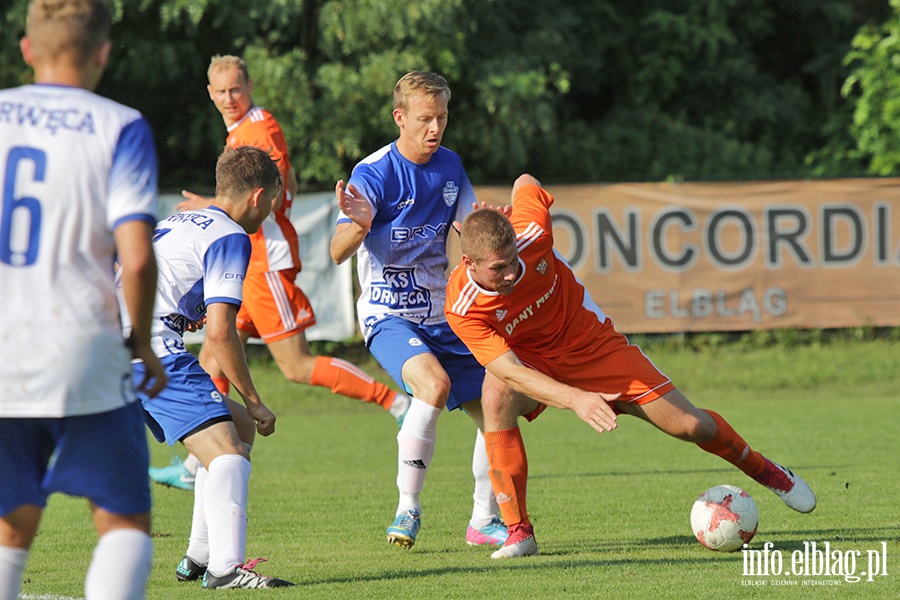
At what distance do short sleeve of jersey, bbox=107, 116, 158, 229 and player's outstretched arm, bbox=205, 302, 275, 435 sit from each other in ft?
4.77

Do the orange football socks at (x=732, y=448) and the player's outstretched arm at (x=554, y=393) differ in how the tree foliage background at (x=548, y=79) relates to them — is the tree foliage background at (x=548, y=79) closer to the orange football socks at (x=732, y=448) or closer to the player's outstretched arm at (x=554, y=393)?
the orange football socks at (x=732, y=448)

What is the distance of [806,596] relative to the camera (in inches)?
174

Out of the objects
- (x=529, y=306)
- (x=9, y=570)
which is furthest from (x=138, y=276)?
(x=529, y=306)

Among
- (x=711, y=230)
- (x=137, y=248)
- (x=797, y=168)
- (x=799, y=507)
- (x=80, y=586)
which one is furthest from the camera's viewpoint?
(x=797, y=168)

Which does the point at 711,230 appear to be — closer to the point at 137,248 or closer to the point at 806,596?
the point at 806,596

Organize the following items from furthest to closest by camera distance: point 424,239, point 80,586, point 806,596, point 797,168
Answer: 1. point 797,168
2. point 424,239
3. point 80,586
4. point 806,596

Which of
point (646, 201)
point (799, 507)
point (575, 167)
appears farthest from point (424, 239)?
point (575, 167)

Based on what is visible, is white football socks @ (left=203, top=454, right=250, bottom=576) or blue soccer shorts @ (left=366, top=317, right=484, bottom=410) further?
blue soccer shorts @ (left=366, top=317, right=484, bottom=410)

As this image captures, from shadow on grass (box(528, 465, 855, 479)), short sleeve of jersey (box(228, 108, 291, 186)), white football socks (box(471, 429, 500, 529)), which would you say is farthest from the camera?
shadow on grass (box(528, 465, 855, 479))

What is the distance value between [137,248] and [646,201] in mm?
11394

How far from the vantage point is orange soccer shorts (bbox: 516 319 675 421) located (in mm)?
5574

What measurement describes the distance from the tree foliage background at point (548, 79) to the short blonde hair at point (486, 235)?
33.2 ft

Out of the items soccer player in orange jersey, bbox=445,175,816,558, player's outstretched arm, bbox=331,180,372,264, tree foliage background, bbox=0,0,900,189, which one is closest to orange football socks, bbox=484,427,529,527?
soccer player in orange jersey, bbox=445,175,816,558

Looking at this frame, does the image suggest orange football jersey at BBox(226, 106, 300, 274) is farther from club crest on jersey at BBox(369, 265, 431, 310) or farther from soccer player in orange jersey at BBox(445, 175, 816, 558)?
soccer player in orange jersey at BBox(445, 175, 816, 558)
